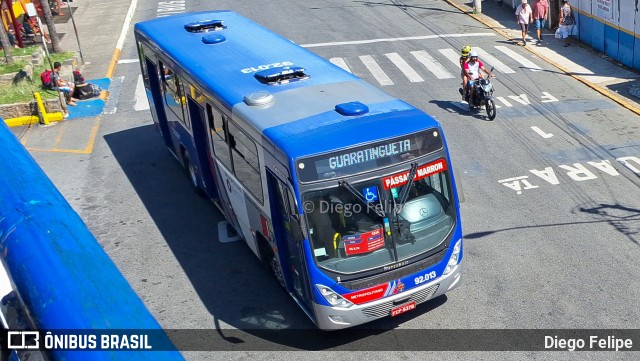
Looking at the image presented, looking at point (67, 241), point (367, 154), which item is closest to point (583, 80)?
point (367, 154)

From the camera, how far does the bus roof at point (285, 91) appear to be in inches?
397

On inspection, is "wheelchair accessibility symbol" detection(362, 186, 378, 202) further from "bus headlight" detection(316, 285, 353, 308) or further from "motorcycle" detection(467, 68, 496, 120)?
"motorcycle" detection(467, 68, 496, 120)

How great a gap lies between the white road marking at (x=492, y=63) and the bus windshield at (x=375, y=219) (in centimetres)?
1419

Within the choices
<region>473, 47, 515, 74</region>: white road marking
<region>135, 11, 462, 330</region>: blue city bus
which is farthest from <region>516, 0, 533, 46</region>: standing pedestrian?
<region>135, 11, 462, 330</region>: blue city bus

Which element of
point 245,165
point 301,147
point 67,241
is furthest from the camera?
point 245,165

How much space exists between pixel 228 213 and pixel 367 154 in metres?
4.56

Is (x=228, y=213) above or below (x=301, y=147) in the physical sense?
below

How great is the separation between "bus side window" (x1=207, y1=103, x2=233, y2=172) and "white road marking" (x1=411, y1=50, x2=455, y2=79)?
1162 cm

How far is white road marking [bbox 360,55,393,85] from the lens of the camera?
2328 cm

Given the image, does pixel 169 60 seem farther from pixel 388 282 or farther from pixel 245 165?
pixel 388 282

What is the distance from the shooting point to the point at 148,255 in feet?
44.6

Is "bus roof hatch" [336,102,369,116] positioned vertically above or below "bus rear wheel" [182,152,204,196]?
above

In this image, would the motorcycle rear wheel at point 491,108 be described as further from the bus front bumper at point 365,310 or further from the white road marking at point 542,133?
the bus front bumper at point 365,310

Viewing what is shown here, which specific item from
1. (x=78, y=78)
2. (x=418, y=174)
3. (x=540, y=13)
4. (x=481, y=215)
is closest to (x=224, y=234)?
(x=481, y=215)
